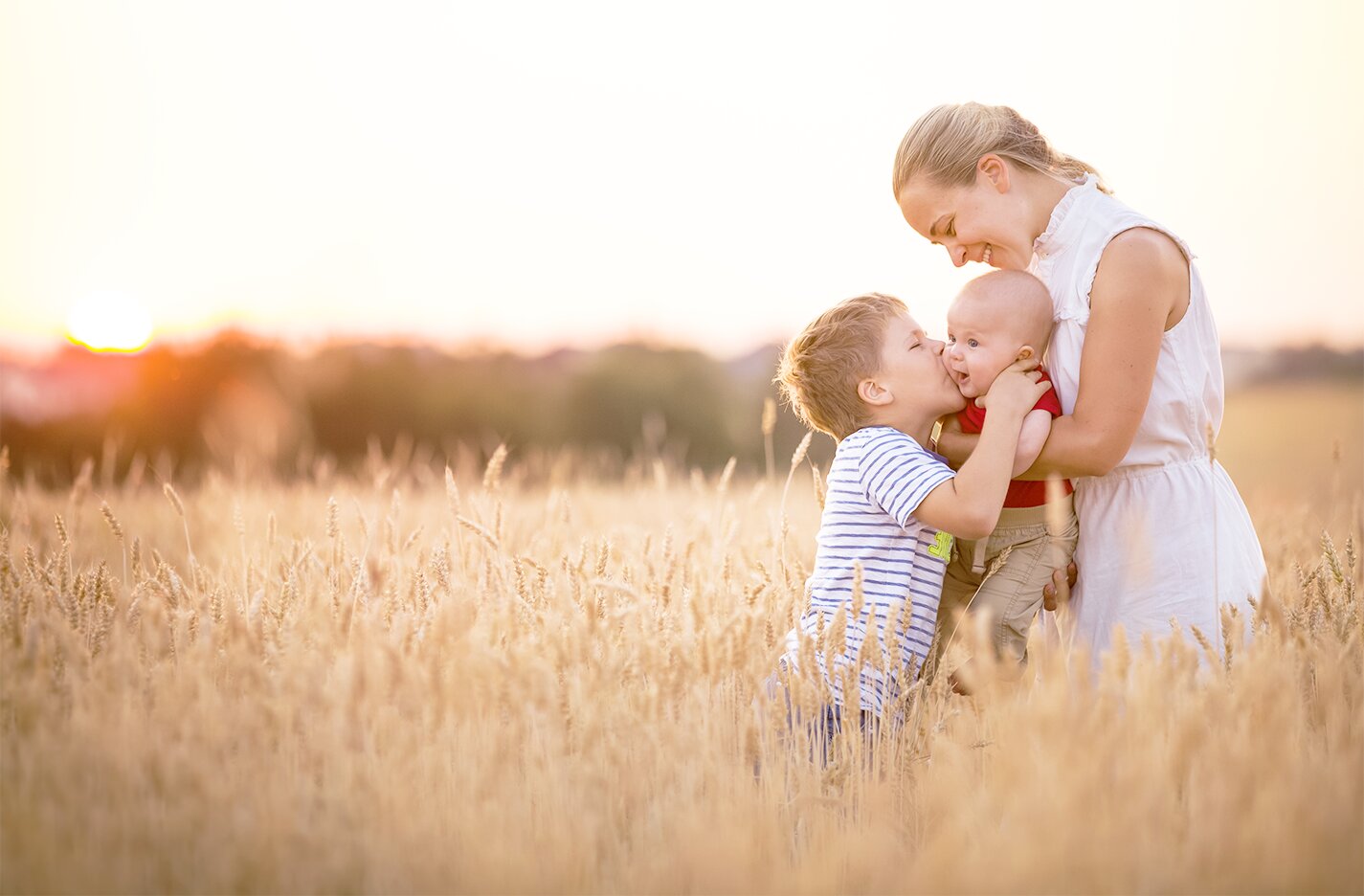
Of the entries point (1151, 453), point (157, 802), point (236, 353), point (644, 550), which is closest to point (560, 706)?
point (157, 802)

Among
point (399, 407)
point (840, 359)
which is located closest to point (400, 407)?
point (399, 407)

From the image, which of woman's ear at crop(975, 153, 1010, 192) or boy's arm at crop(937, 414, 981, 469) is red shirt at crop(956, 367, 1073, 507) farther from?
woman's ear at crop(975, 153, 1010, 192)

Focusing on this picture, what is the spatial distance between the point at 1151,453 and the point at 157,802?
2.56 m

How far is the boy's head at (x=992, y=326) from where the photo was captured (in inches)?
117

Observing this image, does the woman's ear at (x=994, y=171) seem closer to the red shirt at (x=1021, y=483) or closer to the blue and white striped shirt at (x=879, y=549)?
the red shirt at (x=1021, y=483)

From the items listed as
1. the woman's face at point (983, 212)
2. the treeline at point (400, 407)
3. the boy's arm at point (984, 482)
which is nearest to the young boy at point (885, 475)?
the boy's arm at point (984, 482)

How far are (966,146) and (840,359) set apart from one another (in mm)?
699

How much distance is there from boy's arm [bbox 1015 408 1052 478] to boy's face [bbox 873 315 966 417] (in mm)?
260

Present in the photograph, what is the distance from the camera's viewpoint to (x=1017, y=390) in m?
2.85

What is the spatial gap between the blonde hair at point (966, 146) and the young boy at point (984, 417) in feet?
1.13

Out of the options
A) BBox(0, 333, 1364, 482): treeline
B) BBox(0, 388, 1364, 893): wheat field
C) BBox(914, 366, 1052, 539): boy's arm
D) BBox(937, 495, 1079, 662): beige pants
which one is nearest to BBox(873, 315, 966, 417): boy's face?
BBox(914, 366, 1052, 539): boy's arm

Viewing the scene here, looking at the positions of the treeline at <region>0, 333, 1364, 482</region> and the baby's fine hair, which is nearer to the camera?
the baby's fine hair

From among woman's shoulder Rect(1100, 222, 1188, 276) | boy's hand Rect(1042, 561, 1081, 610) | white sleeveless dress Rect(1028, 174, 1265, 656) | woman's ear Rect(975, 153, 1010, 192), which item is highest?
woman's ear Rect(975, 153, 1010, 192)

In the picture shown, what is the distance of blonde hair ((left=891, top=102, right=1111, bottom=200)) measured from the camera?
10.3ft
